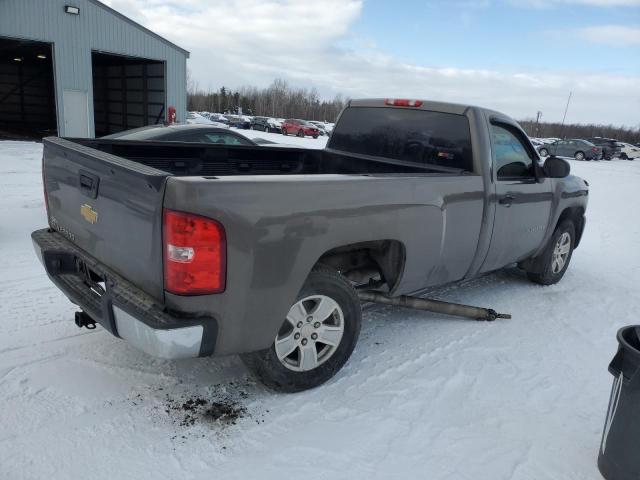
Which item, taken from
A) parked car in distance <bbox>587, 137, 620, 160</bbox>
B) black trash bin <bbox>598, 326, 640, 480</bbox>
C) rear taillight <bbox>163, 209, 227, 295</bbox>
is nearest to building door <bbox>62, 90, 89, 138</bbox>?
rear taillight <bbox>163, 209, 227, 295</bbox>

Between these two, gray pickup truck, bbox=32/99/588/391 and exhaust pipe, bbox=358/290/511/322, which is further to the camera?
exhaust pipe, bbox=358/290/511/322

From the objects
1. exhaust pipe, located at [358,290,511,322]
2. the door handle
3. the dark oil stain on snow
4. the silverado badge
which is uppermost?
the door handle

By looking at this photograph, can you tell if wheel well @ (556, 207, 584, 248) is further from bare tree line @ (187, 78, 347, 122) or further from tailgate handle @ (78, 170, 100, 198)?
bare tree line @ (187, 78, 347, 122)

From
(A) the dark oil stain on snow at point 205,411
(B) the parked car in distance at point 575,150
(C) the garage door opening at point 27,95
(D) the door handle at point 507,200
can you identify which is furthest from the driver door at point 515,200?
(B) the parked car in distance at point 575,150

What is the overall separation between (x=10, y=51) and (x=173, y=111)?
9901 mm

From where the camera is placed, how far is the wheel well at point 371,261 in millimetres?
3533

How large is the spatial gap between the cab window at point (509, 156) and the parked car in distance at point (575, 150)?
33.0 m

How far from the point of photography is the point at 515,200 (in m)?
4.59

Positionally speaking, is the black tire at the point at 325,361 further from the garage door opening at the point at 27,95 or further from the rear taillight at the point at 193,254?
the garage door opening at the point at 27,95

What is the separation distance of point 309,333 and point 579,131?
3632 inches

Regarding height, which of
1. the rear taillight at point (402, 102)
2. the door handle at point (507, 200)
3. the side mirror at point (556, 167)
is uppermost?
the rear taillight at point (402, 102)

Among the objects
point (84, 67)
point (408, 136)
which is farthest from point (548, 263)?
point (84, 67)

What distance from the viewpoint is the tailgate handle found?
9.74ft

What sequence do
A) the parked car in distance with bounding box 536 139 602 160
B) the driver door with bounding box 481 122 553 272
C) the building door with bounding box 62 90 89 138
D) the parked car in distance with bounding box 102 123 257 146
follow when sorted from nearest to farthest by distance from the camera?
1. the driver door with bounding box 481 122 553 272
2. the parked car in distance with bounding box 102 123 257 146
3. the building door with bounding box 62 90 89 138
4. the parked car in distance with bounding box 536 139 602 160
